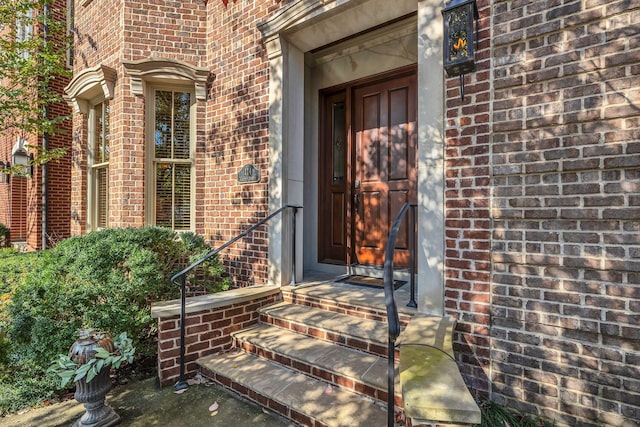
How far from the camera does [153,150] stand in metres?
4.59

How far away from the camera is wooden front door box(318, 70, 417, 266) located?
3.93m

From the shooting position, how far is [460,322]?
7.73ft

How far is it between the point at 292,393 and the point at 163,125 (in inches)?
158

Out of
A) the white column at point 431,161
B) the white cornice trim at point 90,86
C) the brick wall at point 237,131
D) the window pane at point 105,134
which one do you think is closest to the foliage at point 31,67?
the white cornice trim at point 90,86

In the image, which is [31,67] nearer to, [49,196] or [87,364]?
[49,196]

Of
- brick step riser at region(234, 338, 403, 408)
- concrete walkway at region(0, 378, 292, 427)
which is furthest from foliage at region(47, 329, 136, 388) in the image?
brick step riser at region(234, 338, 403, 408)

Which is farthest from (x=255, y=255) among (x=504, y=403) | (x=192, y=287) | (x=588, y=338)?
(x=588, y=338)

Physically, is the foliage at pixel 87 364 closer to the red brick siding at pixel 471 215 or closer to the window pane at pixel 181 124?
the red brick siding at pixel 471 215

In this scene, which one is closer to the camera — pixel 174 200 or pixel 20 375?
pixel 20 375

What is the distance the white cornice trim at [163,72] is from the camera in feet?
14.3

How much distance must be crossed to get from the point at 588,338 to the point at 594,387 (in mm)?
284

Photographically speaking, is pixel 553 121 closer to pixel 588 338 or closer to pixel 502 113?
pixel 502 113

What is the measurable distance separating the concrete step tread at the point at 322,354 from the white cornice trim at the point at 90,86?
400 centimetres

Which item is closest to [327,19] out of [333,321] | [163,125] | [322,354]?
[163,125]
